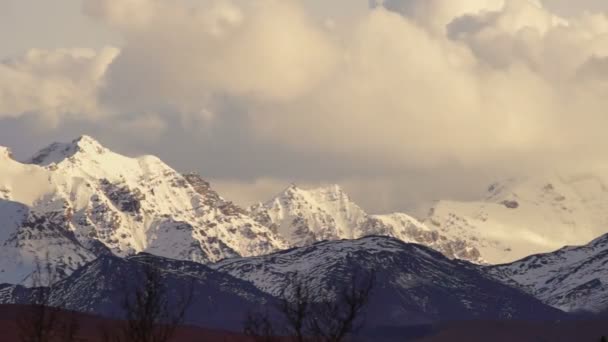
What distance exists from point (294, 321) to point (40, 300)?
25.8 meters

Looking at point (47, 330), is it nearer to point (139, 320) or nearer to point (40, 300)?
point (40, 300)

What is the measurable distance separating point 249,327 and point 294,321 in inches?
834

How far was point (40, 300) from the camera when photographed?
16038 centimetres

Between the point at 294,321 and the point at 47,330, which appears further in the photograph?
the point at 47,330

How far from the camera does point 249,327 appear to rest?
16825 centimetres

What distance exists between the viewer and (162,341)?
14600 cm

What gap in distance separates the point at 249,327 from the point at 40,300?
2005 centimetres

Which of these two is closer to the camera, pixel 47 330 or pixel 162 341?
pixel 162 341

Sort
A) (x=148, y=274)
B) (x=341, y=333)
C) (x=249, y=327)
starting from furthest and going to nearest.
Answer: (x=249, y=327) < (x=148, y=274) < (x=341, y=333)

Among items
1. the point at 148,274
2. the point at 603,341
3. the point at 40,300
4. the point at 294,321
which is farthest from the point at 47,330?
the point at 603,341

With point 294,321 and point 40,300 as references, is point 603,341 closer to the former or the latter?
point 294,321

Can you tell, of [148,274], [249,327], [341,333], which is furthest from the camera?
[249,327]

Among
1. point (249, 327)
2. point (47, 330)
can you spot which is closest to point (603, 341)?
point (249, 327)

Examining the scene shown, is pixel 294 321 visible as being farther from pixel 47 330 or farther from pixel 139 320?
pixel 47 330
